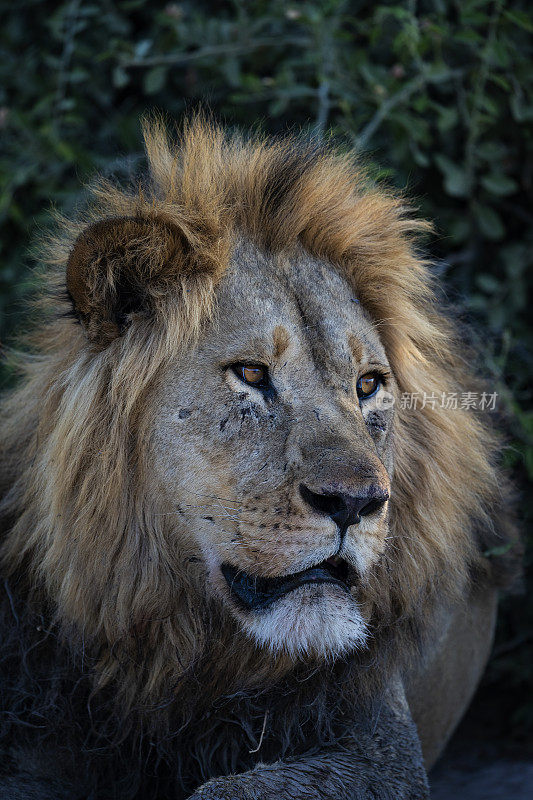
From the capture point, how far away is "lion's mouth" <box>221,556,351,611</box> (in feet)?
6.37

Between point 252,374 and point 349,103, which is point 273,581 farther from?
point 349,103

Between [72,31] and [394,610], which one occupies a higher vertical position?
[72,31]

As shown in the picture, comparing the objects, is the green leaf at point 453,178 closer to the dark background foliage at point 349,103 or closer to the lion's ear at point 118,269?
the dark background foliage at point 349,103

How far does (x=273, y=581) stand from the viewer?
1.99m

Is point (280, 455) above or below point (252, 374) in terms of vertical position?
below

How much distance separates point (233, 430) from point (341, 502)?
0.30m

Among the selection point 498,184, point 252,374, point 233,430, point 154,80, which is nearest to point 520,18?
point 498,184

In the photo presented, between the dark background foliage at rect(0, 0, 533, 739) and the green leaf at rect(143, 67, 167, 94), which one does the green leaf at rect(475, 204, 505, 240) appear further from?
the green leaf at rect(143, 67, 167, 94)

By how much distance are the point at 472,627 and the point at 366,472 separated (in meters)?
1.36

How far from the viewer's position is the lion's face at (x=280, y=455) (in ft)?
6.33

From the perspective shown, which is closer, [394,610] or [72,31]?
[394,610]

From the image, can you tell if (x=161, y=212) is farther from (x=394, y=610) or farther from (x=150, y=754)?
(x=150, y=754)

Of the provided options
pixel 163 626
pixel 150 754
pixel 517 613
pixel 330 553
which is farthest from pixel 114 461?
pixel 517 613

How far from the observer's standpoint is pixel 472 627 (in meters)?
3.08
